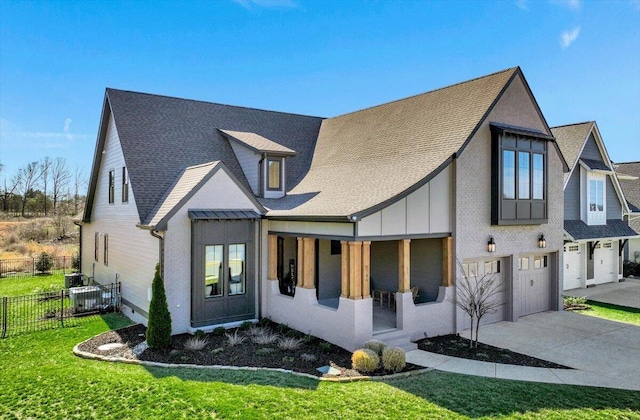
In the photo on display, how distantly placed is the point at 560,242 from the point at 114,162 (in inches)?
739

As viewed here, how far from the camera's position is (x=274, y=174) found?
16.3 meters

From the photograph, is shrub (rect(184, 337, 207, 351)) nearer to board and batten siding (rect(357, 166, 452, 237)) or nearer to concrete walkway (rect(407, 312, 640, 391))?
board and batten siding (rect(357, 166, 452, 237))

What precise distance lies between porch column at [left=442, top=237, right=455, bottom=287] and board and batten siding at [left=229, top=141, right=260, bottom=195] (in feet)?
24.2

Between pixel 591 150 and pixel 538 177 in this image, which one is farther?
pixel 591 150

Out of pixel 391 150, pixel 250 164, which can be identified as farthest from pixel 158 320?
pixel 391 150

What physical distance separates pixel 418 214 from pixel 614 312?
11.1 metres

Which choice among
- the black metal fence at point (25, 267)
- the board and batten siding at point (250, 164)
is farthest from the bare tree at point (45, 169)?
the board and batten siding at point (250, 164)

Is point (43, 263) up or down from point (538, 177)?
down

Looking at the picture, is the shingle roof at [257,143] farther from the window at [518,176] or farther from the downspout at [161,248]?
the window at [518,176]

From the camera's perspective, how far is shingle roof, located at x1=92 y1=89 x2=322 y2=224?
48.4ft

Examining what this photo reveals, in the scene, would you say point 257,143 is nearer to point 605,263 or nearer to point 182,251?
point 182,251

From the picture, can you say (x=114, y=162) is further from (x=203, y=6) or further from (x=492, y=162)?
(x=492, y=162)

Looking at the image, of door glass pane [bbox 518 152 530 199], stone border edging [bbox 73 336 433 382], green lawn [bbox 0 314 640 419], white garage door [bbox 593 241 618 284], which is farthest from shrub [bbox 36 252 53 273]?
white garage door [bbox 593 241 618 284]

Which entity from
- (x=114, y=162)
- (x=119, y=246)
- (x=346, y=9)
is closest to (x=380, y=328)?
(x=119, y=246)
